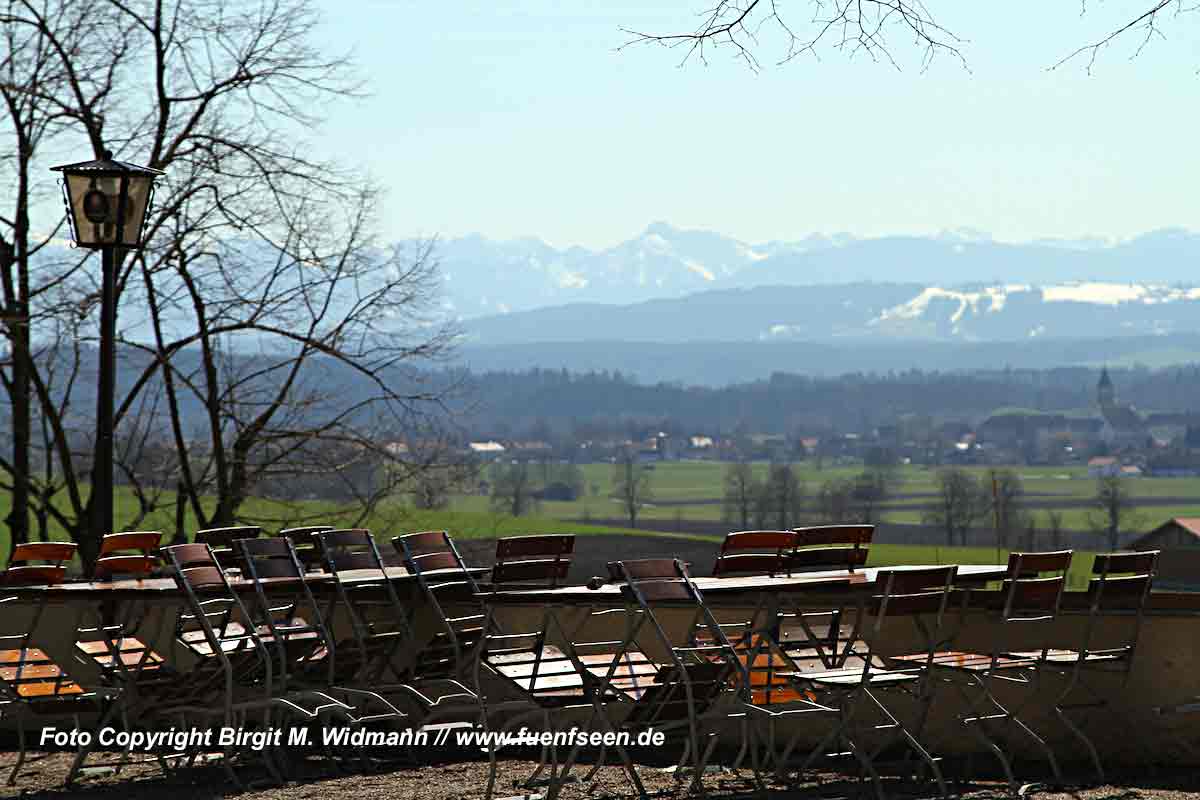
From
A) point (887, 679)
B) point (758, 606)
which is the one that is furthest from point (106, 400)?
point (887, 679)

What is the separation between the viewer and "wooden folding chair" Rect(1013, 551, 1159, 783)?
6.68 meters

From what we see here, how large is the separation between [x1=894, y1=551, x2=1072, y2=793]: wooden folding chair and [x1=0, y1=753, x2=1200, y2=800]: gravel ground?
0.33 m

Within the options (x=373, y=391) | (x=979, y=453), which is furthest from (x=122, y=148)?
(x=979, y=453)

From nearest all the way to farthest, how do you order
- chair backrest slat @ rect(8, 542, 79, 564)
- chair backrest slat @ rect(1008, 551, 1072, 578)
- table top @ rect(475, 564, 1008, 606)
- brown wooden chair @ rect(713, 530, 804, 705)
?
table top @ rect(475, 564, 1008, 606)
chair backrest slat @ rect(1008, 551, 1072, 578)
brown wooden chair @ rect(713, 530, 804, 705)
chair backrest slat @ rect(8, 542, 79, 564)

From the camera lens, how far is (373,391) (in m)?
17.0

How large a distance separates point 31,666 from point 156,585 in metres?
0.85

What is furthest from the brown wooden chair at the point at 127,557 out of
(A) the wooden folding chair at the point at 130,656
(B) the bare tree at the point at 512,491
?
(B) the bare tree at the point at 512,491

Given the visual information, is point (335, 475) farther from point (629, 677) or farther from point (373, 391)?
point (629, 677)

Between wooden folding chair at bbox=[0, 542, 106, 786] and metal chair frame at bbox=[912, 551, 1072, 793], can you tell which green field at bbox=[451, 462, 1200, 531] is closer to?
metal chair frame at bbox=[912, 551, 1072, 793]

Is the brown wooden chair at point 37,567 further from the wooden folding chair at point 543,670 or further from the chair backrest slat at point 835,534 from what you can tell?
the chair backrest slat at point 835,534

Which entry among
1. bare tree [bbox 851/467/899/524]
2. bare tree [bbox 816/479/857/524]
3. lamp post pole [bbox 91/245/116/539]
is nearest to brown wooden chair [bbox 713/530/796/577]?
lamp post pole [bbox 91/245/116/539]

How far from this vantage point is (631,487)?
104 metres

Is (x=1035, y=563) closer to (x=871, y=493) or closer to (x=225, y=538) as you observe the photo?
(x=225, y=538)

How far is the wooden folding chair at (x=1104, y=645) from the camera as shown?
6.68m
